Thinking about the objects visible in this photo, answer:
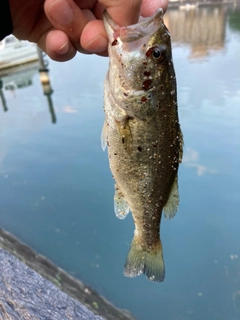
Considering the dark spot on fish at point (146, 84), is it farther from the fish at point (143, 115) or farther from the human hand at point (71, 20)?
the human hand at point (71, 20)

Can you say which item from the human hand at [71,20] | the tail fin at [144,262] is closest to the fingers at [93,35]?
the human hand at [71,20]

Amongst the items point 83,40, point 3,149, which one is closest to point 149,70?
point 83,40

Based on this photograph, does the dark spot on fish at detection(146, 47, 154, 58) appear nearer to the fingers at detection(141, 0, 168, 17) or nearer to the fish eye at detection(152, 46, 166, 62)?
the fish eye at detection(152, 46, 166, 62)

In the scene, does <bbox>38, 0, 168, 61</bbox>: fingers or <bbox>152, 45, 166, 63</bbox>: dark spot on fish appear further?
<bbox>152, 45, 166, 63</bbox>: dark spot on fish

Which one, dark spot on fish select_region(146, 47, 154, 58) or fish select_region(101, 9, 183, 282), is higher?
dark spot on fish select_region(146, 47, 154, 58)

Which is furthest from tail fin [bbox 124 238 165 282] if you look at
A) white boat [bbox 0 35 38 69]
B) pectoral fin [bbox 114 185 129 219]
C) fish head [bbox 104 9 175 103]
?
white boat [bbox 0 35 38 69]

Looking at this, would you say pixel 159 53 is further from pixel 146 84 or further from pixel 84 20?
pixel 84 20

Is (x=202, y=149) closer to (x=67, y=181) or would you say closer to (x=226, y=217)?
(x=226, y=217)

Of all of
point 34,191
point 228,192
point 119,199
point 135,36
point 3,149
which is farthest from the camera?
point 3,149
